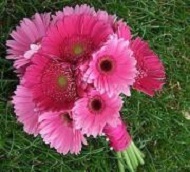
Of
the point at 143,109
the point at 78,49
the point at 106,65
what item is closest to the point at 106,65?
the point at 106,65

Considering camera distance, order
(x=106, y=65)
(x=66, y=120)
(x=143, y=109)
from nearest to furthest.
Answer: (x=106, y=65), (x=66, y=120), (x=143, y=109)

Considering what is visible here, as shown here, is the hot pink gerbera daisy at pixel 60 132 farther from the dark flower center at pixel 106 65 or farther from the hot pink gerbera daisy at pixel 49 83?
the dark flower center at pixel 106 65

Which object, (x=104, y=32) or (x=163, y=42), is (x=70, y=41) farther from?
(x=163, y=42)

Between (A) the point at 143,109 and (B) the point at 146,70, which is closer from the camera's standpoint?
(B) the point at 146,70

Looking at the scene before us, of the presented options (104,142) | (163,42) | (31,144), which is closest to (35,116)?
(31,144)

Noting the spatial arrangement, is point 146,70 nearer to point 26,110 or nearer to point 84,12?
point 84,12

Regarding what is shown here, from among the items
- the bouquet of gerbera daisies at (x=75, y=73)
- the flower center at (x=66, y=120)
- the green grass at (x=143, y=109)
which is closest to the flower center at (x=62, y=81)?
the bouquet of gerbera daisies at (x=75, y=73)

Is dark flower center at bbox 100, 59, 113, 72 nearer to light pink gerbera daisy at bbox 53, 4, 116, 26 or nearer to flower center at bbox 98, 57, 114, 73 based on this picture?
flower center at bbox 98, 57, 114, 73
